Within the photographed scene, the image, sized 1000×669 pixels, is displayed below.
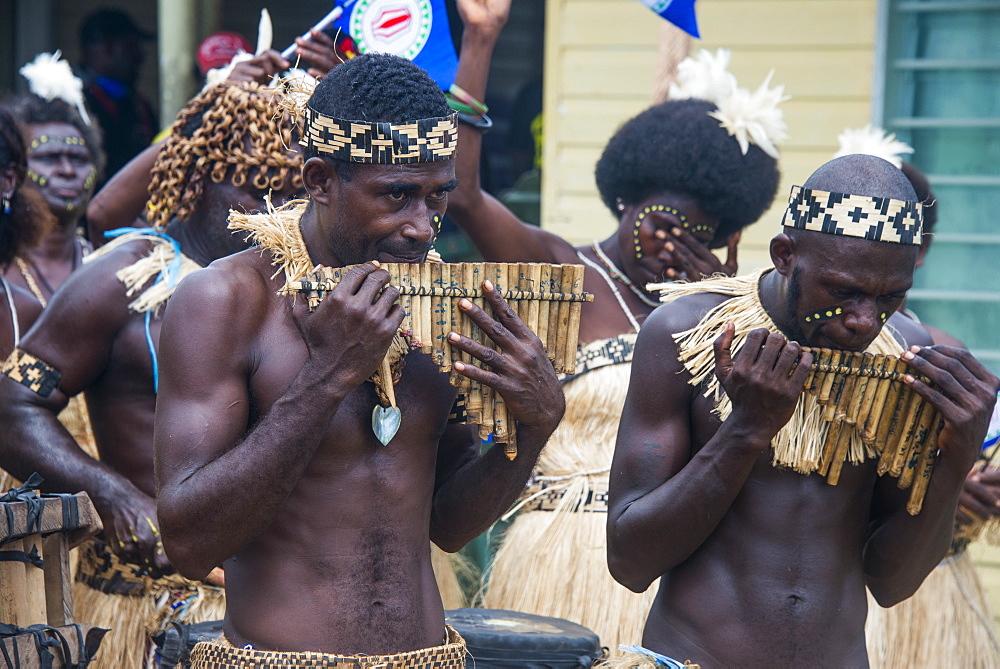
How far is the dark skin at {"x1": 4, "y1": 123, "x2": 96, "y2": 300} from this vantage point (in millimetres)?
6305

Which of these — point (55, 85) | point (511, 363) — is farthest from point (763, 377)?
point (55, 85)

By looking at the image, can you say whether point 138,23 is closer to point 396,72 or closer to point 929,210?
point 929,210

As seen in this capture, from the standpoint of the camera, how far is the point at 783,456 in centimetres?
313

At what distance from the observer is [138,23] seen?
11008 millimetres

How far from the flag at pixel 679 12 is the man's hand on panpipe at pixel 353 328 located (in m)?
2.91

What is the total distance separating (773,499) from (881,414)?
35 cm

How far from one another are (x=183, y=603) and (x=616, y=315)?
190 centimetres

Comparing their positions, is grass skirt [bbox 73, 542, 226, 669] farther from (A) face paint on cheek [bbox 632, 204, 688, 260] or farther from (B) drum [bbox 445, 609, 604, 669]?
(A) face paint on cheek [bbox 632, 204, 688, 260]

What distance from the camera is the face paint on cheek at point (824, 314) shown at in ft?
9.90

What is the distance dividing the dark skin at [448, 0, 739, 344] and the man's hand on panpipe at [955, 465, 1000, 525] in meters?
1.17

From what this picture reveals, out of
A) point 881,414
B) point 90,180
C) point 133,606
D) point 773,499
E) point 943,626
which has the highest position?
point 90,180

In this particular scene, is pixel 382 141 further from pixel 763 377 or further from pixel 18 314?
pixel 18 314

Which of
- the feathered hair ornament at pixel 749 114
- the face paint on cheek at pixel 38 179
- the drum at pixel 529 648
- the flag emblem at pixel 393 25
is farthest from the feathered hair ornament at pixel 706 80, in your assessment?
the face paint on cheek at pixel 38 179

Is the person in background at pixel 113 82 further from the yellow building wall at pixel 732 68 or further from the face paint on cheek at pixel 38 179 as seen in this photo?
the yellow building wall at pixel 732 68
